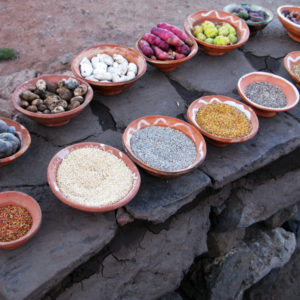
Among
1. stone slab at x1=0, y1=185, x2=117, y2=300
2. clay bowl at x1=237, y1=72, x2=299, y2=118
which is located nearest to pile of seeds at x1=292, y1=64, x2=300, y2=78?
clay bowl at x1=237, y1=72, x2=299, y2=118

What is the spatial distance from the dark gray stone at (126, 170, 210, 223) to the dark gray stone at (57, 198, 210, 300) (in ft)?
0.84

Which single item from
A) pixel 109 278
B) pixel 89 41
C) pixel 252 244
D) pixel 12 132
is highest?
pixel 12 132

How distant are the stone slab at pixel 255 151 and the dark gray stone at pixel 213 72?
63 centimetres

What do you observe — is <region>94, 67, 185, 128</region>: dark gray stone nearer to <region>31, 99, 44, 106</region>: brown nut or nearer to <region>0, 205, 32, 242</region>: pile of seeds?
<region>31, 99, 44, 106</region>: brown nut

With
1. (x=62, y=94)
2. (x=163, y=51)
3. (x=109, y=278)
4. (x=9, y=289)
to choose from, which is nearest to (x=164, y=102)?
(x=163, y=51)

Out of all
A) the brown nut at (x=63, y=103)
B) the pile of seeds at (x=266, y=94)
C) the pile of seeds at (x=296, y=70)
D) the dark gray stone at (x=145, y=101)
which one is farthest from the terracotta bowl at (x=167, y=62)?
the pile of seeds at (x=296, y=70)

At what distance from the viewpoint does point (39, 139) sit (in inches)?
104

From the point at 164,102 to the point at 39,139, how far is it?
1222mm

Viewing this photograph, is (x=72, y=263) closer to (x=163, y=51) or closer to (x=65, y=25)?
(x=163, y=51)

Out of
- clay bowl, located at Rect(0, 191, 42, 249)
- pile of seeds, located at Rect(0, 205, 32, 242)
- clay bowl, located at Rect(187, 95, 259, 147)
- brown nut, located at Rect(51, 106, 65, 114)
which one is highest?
brown nut, located at Rect(51, 106, 65, 114)

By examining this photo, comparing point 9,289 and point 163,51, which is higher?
point 163,51

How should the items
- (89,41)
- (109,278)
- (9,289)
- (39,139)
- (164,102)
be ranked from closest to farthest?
(9,289), (109,278), (39,139), (164,102), (89,41)

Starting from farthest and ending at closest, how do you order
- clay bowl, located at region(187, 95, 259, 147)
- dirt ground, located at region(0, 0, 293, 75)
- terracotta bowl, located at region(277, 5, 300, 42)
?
1. dirt ground, located at region(0, 0, 293, 75)
2. terracotta bowl, located at region(277, 5, 300, 42)
3. clay bowl, located at region(187, 95, 259, 147)

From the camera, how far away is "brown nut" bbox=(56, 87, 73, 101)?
2.65 metres
